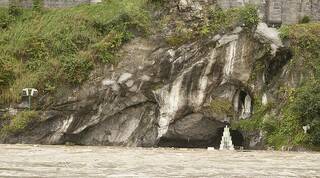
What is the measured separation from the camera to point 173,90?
89.6 ft

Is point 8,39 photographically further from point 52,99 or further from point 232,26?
point 232,26

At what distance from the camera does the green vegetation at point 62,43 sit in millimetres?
26766

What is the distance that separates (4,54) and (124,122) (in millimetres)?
6741

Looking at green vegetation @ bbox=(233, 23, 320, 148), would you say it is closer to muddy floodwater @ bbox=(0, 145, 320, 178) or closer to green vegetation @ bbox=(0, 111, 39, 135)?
green vegetation @ bbox=(0, 111, 39, 135)

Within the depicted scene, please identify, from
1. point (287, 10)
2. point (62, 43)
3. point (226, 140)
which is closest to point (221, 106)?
point (226, 140)

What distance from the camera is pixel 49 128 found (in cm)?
2639

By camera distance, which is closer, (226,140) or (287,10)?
(226,140)

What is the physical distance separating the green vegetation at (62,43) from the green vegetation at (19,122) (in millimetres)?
950

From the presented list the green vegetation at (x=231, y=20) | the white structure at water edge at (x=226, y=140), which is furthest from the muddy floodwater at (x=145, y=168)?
the green vegetation at (x=231, y=20)

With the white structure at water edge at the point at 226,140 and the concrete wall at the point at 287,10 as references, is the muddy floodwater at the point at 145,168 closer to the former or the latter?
the white structure at water edge at the point at 226,140

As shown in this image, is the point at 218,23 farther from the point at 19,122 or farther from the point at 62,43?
the point at 19,122

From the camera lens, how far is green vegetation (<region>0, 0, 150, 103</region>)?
26.8m

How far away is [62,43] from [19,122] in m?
4.58

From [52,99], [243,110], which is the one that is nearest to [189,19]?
[243,110]
